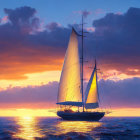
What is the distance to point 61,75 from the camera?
10150 centimetres

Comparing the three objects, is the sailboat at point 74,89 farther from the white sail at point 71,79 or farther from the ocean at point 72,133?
the ocean at point 72,133

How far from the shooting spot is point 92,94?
98812mm

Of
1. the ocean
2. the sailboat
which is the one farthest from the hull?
the ocean

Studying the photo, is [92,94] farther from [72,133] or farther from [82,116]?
[72,133]

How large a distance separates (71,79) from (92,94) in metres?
9.10

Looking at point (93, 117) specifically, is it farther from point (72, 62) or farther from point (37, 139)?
point (37, 139)

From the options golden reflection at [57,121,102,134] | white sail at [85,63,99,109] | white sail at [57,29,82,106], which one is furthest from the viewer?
white sail at [57,29,82,106]

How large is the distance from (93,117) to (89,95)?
7827 mm

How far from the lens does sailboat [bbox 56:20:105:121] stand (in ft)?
324

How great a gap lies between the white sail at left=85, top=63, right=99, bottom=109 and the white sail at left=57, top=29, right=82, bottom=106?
2.83 meters

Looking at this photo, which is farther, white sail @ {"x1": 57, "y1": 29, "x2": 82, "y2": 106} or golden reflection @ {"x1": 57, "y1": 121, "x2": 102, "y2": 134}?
white sail @ {"x1": 57, "y1": 29, "x2": 82, "y2": 106}

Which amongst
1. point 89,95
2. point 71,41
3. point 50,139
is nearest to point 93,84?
point 89,95

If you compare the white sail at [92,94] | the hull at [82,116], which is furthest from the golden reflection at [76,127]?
the white sail at [92,94]

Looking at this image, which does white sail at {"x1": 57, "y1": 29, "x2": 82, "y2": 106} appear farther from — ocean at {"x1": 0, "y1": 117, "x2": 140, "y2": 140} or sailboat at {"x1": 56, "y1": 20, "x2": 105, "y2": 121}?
ocean at {"x1": 0, "y1": 117, "x2": 140, "y2": 140}
